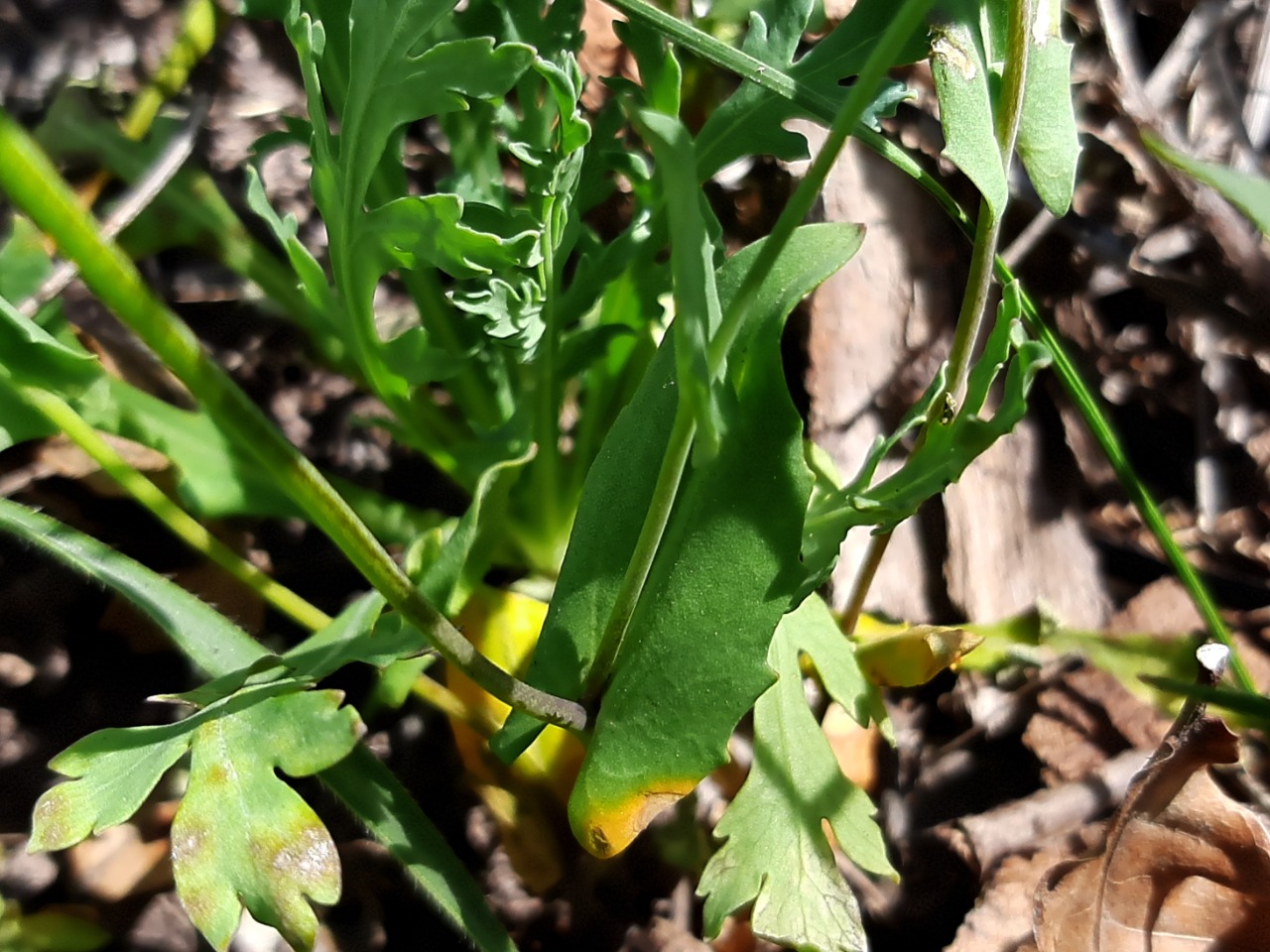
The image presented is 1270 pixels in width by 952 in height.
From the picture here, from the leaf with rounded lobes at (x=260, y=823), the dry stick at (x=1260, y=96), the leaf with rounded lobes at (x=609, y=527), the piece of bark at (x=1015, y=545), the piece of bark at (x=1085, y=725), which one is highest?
the dry stick at (x=1260, y=96)

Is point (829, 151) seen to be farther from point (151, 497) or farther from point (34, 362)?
point (151, 497)

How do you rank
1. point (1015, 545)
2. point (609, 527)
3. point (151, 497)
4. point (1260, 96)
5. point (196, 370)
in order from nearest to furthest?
point (196, 370), point (609, 527), point (151, 497), point (1015, 545), point (1260, 96)

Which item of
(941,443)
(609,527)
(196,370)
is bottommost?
(609,527)

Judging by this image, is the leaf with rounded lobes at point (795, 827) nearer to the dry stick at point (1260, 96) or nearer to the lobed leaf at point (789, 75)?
the lobed leaf at point (789, 75)

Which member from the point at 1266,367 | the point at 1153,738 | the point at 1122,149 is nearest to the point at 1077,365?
the point at 1266,367

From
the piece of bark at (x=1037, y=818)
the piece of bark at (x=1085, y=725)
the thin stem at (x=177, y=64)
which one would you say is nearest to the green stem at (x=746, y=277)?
the piece of bark at (x=1037, y=818)

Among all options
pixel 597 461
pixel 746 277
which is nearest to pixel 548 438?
pixel 597 461
